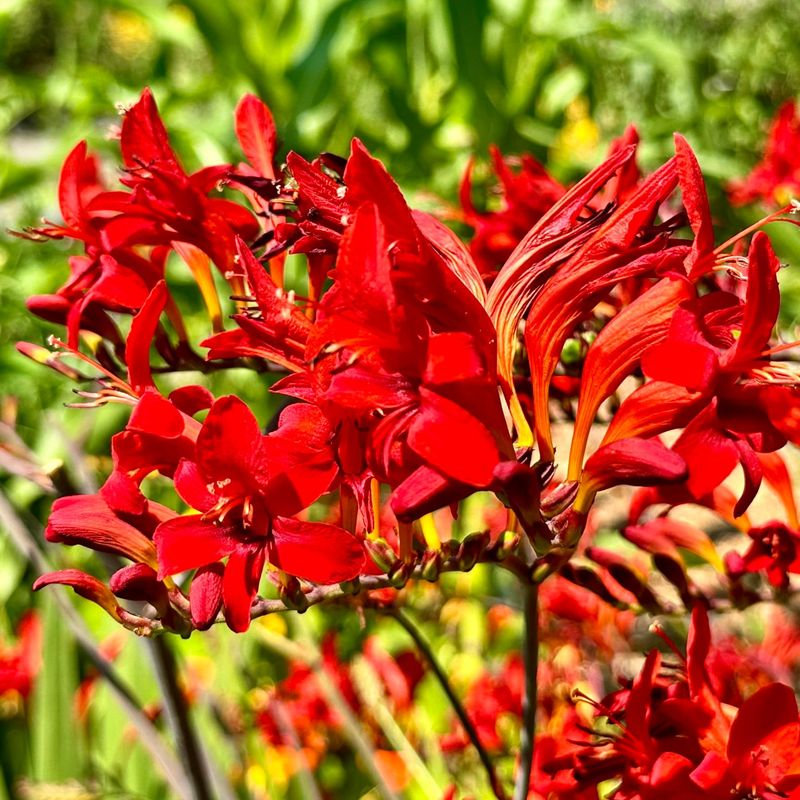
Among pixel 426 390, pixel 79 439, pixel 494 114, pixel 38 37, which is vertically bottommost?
pixel 426 390

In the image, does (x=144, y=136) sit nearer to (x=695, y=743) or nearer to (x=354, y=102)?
(x=695, y=743)

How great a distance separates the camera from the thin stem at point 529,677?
55 cm

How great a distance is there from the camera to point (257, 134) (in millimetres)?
671

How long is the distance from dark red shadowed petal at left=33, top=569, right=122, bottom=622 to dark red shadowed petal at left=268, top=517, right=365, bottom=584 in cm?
11

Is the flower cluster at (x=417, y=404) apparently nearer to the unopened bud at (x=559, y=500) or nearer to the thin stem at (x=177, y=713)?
the unopened bud at (x=559, y=500)

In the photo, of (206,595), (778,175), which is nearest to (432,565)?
(206,595)

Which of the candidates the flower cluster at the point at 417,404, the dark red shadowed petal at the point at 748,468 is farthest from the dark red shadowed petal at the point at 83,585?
the dark red shadowed petal at the point at 748,468

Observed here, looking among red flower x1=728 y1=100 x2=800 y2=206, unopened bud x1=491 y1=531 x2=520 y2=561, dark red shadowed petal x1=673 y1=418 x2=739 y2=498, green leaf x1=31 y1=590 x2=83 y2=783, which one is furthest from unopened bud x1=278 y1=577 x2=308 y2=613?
red flower x1=728 y1=100 x2=800 y2=206

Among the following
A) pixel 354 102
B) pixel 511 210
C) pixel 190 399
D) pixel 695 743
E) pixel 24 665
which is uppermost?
pixel 354 102

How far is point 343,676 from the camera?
1.32 meters

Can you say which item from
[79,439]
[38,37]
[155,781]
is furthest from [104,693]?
[38,37]

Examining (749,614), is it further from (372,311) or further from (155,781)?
(372,311)

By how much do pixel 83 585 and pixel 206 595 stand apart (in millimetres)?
79

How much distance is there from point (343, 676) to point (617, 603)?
67 centimetres
